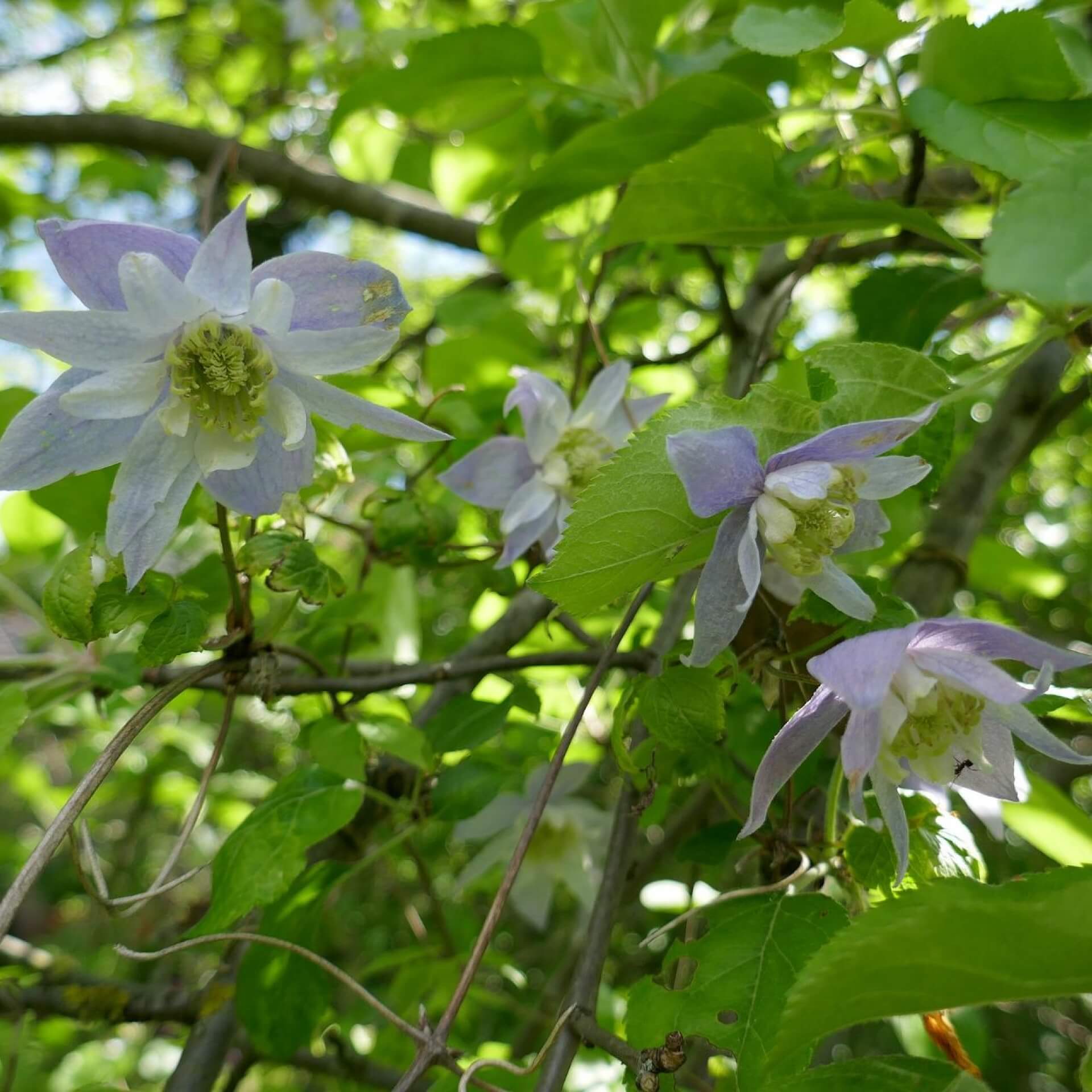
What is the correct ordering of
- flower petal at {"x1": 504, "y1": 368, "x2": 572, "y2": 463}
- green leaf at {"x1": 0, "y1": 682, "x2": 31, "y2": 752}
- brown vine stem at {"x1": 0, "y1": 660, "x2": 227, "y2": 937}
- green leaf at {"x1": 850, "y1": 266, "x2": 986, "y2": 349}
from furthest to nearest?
green leaf at {"x1": 850, "y1": 266, "x2": 986, "y2": 349}
flower petal at {"x1": 504, "y1": 368, "x2": 572, "y2": 463}
green leaf at {"x1": 0, "y1": 682, "x2": 31, "y2": 752}
brown vine stem at {"x1": 0, "y1": 660, "x2": 227, "y2": 937}

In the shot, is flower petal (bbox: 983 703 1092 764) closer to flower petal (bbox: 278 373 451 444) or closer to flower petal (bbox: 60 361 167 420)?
flower petal (bbox: 278 373 451 444)

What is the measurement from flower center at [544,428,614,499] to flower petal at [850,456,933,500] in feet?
1.18

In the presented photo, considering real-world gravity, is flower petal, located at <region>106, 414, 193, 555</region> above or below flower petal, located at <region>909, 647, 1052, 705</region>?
above

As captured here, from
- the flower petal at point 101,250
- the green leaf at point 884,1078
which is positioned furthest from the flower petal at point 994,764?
the flower petal at point 101,250

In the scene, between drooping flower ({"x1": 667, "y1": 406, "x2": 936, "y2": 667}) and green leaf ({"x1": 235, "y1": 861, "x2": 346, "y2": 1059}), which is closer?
drooping flower ({"x1": 667, "y1": 406, "x2": 936, "y2": 667})

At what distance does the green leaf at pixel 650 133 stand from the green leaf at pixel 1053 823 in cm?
81

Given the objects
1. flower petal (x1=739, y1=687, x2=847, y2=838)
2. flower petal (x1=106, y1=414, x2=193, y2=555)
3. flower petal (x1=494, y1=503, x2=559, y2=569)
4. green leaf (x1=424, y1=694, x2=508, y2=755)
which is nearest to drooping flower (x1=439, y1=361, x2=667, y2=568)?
flower petal (x1=494, y1=503, x2=559, y2=569)

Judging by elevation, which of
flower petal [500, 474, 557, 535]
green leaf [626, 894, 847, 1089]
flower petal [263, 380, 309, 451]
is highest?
flower petal [263, 380, 309, 451]

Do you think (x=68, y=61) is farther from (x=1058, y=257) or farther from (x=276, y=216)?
(x=1058, y=257)

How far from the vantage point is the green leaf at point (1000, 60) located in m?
0.86

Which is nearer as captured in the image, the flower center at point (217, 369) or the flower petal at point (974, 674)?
the flower petal at point (974, 674)

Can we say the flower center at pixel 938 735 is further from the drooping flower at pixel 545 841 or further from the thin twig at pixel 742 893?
the drooping flower at pixel 545 841

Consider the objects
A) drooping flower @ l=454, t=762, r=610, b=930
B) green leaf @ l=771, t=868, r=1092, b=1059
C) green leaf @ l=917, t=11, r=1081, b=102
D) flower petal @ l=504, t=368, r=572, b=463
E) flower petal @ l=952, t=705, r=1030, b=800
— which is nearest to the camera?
green leaf @ l=771, t=868, r=1092, b=1059

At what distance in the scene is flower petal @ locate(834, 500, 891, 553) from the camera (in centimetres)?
80
